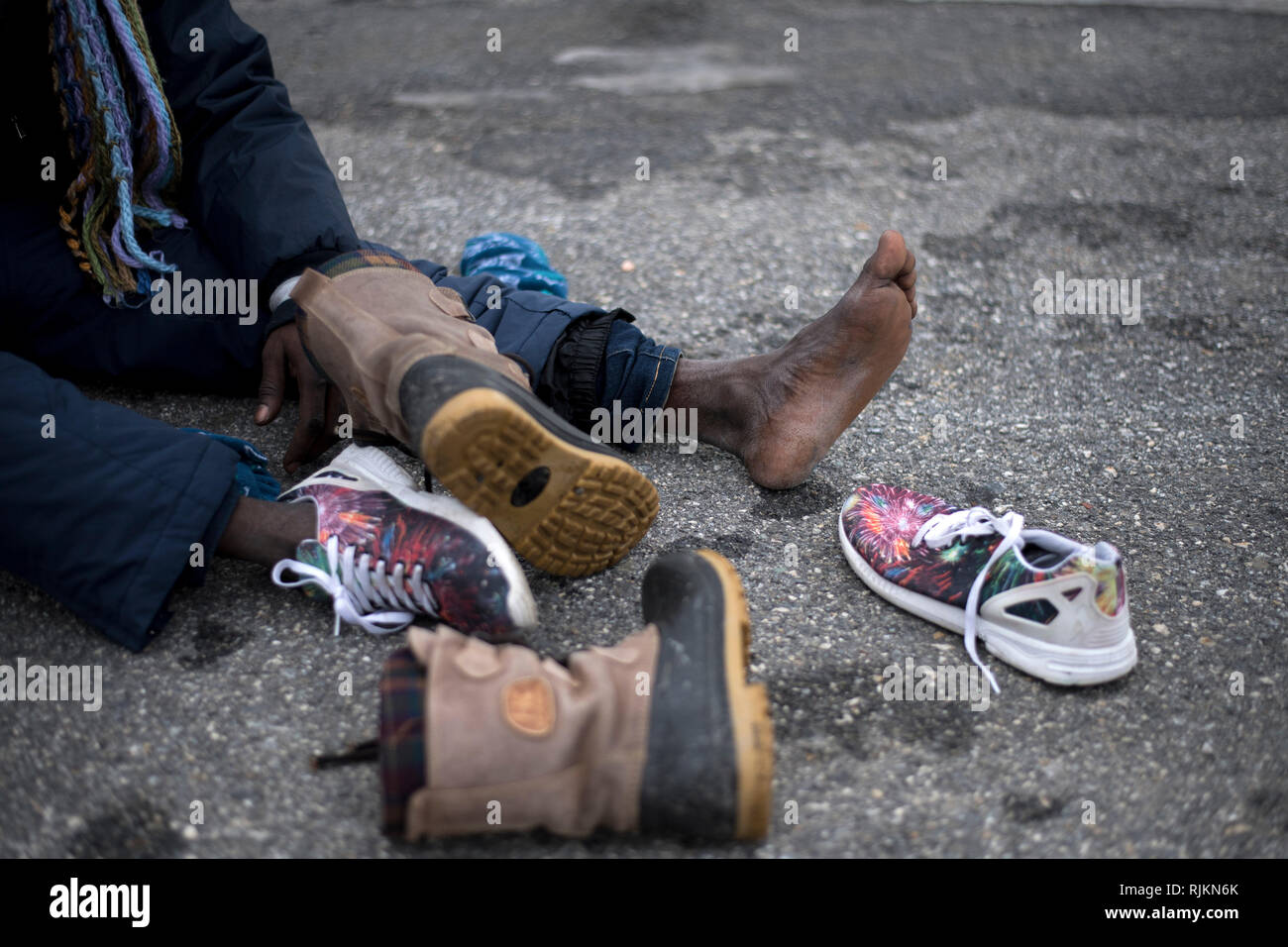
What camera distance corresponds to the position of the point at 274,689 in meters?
1.49

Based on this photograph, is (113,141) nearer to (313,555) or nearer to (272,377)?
(272,377)

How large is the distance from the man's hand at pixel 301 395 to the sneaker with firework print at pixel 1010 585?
99cm

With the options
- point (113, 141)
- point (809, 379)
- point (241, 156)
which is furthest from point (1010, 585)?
point (113, 141)

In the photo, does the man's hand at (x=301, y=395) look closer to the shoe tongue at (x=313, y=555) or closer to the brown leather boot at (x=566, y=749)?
the shoe tongue at (x=313, y=555)

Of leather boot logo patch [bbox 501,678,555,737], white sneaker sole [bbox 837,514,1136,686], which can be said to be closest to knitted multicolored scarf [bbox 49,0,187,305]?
leather boot logo patch [bbox 501,678,555,737]

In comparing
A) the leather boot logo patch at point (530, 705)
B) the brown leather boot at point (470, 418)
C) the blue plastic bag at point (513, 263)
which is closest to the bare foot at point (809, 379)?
the brown leather boot at point (470, 418)

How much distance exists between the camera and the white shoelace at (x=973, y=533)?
1.50m

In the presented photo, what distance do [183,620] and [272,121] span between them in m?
1.03

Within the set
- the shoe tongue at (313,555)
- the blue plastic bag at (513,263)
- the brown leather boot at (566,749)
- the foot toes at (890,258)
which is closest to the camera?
the brown leather boot at (566,749)

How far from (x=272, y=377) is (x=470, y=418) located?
2.37 feet

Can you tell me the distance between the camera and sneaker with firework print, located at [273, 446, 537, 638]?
1469mm

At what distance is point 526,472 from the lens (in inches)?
56.4

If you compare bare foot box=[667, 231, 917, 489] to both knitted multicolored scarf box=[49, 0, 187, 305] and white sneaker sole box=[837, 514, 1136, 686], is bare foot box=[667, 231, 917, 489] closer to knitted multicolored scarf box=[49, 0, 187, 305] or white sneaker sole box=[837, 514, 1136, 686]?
white sneaker sole box=[837, 514, 1136, 686]

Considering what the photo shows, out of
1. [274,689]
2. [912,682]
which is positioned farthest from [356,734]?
→ [912,682]
